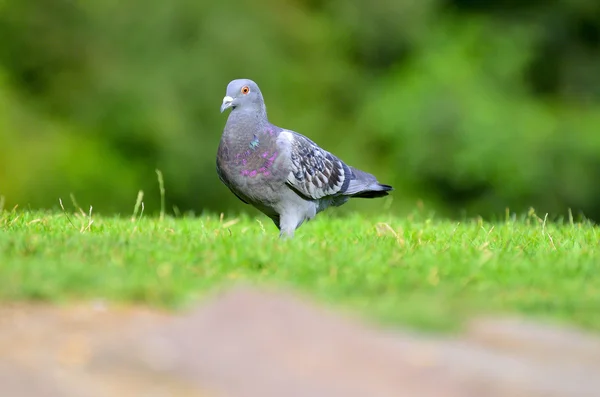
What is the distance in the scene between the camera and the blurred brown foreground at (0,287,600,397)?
3.70 metres

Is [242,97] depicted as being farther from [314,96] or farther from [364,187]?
[314,96]

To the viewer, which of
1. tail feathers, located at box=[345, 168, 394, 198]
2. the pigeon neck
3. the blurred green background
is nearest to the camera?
the pigeon neck

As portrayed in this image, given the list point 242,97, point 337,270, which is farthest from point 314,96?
point 337,270

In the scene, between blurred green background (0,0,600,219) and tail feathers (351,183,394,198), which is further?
blurred green background (0,0,600,219)

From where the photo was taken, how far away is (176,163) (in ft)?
60.7

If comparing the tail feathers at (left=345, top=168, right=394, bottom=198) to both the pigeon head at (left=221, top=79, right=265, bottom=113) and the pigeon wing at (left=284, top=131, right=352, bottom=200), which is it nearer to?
the pigeon wing at (left=284, top=131, right=352, bottom=200)

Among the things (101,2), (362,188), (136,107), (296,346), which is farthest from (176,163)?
(296,346)

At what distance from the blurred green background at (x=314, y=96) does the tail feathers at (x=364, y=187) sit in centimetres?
969

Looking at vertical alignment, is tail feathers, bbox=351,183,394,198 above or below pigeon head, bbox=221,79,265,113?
below

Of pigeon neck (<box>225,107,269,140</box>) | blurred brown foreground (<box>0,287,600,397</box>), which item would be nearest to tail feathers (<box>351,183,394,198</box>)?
pigeon neck (<box>225,107,269,140</box>)

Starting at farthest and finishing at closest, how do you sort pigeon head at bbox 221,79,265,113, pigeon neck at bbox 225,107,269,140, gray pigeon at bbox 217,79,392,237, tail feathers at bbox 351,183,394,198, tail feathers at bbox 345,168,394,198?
tail feathers at bbox 351,183,394,198 → tail feathers at bbox 345,168,394,198 → pigeon head at bbox 221,79,265,113 → pigeon neck at bbox 225,107,269,140 → gray pigeon at bbox 217,79,392,237

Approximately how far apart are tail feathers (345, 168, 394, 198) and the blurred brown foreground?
3515mm

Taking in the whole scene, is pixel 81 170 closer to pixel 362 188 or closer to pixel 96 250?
pixel 362 188

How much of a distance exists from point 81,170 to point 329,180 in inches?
441
